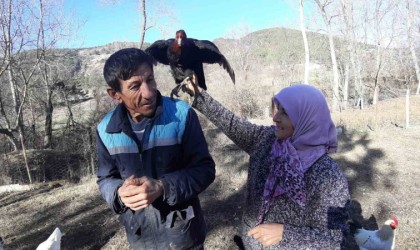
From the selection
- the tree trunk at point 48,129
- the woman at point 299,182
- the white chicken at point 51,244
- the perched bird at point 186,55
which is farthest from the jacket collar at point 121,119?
the tree trunk at point 48,129

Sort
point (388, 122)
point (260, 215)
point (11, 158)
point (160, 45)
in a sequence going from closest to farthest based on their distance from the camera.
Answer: point (260, 215), point (160, 45), point (11, 158), point (388, 122)

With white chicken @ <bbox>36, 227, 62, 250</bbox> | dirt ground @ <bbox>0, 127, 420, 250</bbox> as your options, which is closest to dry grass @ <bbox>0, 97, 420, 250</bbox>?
dirt ground @ <bbox>0, 127, 420, 250</bbox>

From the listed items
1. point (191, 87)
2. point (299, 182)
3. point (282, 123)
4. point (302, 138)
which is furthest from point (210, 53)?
point (299, 182)

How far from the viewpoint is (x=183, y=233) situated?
156cm

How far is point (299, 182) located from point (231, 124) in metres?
0.54

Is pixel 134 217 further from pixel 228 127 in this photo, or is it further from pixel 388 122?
pixel 388 122

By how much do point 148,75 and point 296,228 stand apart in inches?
38.4

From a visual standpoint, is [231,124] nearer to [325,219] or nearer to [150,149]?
[150,149]

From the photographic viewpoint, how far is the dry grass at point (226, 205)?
4.47m

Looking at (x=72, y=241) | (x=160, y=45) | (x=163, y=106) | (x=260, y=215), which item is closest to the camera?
(x=163, y=106)

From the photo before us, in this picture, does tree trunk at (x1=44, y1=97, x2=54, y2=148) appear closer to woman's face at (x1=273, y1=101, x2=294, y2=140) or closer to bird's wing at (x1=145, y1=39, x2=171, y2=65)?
bird's wing at (x1=145, y1=39, x2=171, y2=65)

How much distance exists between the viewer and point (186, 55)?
3025 millimetres

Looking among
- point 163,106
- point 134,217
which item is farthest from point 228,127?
point 134,217

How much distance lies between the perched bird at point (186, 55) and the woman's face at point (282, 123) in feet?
4.00
